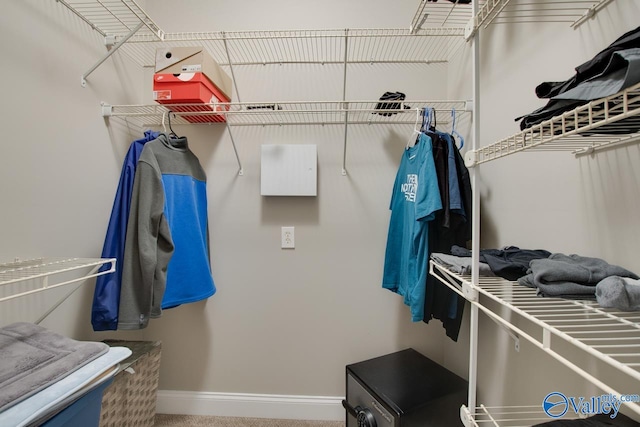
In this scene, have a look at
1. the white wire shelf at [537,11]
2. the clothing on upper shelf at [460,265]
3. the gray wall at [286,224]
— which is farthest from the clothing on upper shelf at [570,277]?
the gray wall at [286,224]

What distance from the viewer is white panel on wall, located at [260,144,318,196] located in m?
1.49

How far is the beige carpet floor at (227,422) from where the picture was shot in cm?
149

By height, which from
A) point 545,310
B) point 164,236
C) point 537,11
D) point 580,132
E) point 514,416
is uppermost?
point 537,11

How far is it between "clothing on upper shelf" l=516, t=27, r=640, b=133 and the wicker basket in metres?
1.63

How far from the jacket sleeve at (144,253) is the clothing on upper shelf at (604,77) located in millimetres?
1372

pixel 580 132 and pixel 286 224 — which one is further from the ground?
pixel 580 132

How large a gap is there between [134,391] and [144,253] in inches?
27.4

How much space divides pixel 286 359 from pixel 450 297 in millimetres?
1037

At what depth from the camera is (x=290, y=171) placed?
1.49 meters

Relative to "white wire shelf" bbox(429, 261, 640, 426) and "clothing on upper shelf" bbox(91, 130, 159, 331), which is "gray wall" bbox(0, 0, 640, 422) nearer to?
"clothing on upper shelf" bbox(91, 130, 159, 331)

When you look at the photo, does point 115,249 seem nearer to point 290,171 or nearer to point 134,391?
point 134,391

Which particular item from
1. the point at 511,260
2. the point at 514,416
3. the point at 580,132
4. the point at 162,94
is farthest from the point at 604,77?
the point at 162,94

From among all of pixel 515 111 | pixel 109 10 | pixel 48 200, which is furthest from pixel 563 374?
pixel 109 10

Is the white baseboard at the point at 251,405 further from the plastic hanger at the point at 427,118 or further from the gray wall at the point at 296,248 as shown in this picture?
the plastic hanger at the point at 427,118
